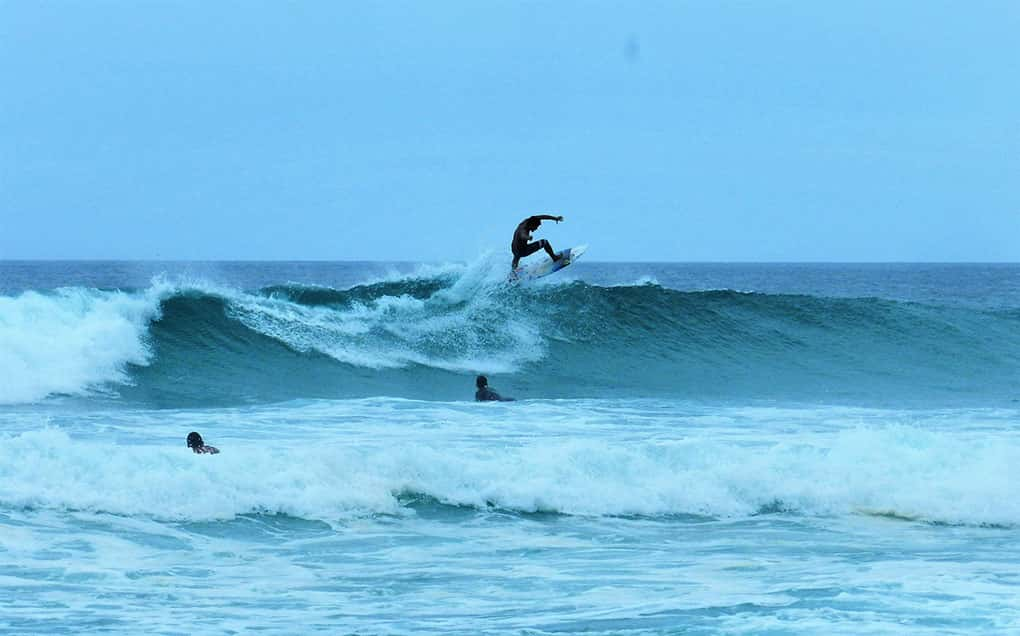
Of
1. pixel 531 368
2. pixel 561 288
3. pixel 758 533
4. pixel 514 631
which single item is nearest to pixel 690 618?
pixel 514 631

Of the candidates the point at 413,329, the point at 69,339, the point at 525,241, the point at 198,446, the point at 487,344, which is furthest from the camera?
the point at 413,329

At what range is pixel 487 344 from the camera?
23.6m

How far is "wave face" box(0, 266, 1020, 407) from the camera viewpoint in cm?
1908

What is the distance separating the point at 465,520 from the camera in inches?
443

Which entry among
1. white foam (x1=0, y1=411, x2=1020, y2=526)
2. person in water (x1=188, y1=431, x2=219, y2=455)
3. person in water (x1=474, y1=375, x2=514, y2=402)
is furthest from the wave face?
white foam (x1=0, y1=411, x2=1020, y2=526)

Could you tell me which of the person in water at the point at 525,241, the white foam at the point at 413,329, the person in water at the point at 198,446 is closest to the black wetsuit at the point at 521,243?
the person in water at the point at 525,241

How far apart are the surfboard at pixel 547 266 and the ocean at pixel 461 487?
6.68 ft

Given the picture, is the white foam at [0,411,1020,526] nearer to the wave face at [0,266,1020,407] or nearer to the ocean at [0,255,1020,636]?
the ocean at [0,255,1020,636]

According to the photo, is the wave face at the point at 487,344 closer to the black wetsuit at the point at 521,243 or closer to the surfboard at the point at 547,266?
the surfboard at the point at 547,266

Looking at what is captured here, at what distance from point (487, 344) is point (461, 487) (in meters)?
11.7

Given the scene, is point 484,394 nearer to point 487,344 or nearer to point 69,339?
point 487,344

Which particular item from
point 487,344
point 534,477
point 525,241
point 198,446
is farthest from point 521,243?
point 487,344

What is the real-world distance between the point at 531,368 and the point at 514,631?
14675 millimetres

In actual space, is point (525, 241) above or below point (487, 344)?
above
